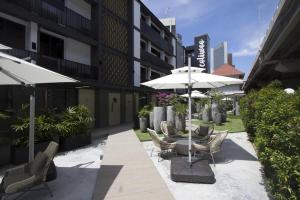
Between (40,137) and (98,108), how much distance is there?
10.1m

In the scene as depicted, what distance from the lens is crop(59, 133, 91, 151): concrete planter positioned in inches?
384

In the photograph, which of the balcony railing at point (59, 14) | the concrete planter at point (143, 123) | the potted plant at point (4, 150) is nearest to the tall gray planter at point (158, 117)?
the concrete planter at point (143, 123)

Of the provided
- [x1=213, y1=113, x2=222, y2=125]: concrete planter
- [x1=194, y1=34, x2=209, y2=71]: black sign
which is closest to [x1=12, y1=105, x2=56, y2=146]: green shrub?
[x1=213, y1=113, x2=222, y2=125]: concrete planter

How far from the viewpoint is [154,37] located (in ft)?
103

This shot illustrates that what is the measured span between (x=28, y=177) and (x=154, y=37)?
2825 centimetres

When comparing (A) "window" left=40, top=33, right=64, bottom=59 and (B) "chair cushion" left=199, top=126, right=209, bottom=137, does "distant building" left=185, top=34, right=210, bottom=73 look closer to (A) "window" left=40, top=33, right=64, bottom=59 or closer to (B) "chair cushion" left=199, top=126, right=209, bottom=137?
(A) "window" left=40, top=33, right=64, bottom=59

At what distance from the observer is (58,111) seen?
11664 millimetres

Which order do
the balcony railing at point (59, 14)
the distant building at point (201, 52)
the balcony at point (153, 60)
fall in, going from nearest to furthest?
the balcony railing at point (59, 14)
the balcony at point (153, 60)
the distant building at point (201, 52)

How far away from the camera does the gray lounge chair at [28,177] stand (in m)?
4.50

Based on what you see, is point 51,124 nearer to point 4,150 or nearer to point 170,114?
point 4,150

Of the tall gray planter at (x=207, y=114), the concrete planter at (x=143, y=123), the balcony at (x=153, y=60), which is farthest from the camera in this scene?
the balcony at (x=153, y=60)

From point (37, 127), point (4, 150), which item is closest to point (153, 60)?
point (37, 127)

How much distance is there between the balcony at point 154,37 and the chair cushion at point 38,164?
23267 millimetres

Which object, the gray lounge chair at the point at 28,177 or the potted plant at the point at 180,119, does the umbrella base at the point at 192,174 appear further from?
the potted plant at the point at 180,119
